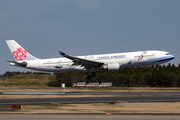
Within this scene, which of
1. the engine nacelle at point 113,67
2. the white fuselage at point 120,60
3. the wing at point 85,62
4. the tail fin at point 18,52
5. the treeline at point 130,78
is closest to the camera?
the engine nacelle at point 113,67

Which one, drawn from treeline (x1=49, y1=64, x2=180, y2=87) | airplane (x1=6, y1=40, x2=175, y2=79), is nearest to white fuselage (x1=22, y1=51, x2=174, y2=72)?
airplane (x1=6, y1=40, x2=175, y2=79)

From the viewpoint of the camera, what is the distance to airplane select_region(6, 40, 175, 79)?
38.1 m

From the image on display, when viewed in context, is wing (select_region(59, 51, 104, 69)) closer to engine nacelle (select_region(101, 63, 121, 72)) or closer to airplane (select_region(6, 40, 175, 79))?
airplane (select_region(6, 40, 175, 79))

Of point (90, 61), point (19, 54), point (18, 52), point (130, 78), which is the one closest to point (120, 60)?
point (90, 61)

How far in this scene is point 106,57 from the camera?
39.8 meters

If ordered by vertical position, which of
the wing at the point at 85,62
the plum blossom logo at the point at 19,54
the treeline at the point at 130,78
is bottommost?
the treeline at the point at 130,78

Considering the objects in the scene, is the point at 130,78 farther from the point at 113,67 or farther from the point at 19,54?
the point at 19,54

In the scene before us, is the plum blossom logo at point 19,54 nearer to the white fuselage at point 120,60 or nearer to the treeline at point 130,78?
the white fuselage at point 120,60

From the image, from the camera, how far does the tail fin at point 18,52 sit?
44.3 meters

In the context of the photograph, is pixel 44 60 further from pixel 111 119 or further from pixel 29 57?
pixel 111 119

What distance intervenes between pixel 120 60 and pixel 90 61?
4.99m

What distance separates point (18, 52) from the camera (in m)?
44.8

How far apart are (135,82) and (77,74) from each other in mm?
17742

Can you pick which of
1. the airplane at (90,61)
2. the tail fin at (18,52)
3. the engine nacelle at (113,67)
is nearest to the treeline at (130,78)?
the airplane at (90,61)
